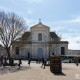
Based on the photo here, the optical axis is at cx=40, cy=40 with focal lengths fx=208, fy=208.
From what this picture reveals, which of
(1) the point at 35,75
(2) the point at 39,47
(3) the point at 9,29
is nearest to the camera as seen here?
(1) the point at 35,75

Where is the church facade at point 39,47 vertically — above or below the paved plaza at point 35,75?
above

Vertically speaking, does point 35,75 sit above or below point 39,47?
below

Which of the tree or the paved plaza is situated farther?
the tree

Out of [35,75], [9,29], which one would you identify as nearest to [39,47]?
[9,29]

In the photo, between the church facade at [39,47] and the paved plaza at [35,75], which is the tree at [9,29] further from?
the church facade at [39,47]

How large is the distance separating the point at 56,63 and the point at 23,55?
4001 cm

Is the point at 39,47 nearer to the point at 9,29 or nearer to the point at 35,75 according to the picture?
the point at 9,29

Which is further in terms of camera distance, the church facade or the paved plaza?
the church facade

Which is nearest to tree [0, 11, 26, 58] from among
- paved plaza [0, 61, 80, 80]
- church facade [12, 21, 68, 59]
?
paved plaza [0, 61, 80, 80]

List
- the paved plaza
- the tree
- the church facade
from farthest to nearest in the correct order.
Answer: the church facade, the tree, the paved plaza

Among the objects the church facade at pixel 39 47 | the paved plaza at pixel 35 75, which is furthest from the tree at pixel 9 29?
the church facade at pixel 39 47

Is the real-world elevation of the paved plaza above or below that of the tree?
below

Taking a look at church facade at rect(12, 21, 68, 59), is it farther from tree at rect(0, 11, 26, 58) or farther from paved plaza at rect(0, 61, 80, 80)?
paved plaza at rect(0, 61, 80, 80)

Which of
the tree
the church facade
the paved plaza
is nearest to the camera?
the paved plaza
